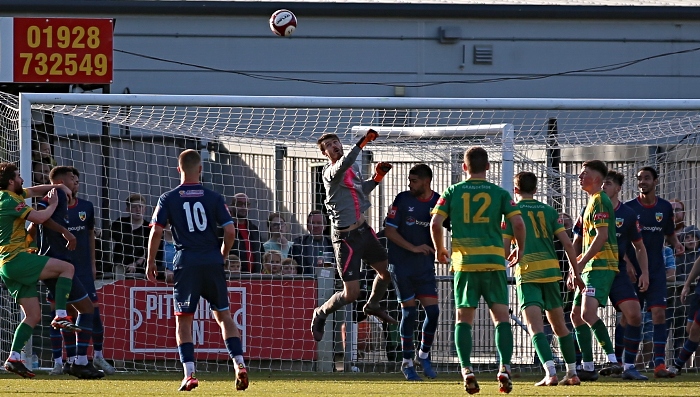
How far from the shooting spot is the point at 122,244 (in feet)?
39.1

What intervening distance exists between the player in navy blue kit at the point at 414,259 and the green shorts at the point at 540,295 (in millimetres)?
1496

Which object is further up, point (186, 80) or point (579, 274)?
point (186, 80)

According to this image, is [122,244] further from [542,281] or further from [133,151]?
[542,281]

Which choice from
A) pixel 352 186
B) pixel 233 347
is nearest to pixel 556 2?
pixel 352 186

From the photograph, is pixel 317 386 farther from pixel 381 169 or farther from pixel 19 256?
pixel 19 256

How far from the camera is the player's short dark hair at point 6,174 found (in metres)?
9.70

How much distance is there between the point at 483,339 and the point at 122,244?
386 cm

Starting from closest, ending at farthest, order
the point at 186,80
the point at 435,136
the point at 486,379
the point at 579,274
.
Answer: the point at 579,274
the point at 486,379
the point at 435,136
the point at 186,80

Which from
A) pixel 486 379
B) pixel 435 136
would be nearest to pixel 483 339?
pixel 486 379

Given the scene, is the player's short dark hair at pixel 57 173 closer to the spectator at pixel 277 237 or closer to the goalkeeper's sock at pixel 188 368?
the spectator at pixel 277 237

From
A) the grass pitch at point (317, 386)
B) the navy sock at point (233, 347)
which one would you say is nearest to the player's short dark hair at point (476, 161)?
the grass pitch at point (317, 386)

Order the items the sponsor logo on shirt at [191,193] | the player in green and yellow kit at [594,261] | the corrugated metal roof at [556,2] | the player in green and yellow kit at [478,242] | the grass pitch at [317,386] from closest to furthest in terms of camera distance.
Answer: the player in green and yellow kit at [478,242] < the grass pitch at [317,386] < the sponsor logo on shirt at [191,193] < the player in green and yellow kit at [594,261] < the corrugated metal roof at [556,2]

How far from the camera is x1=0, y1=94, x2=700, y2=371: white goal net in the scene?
11.0m

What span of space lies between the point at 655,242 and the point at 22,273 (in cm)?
571
